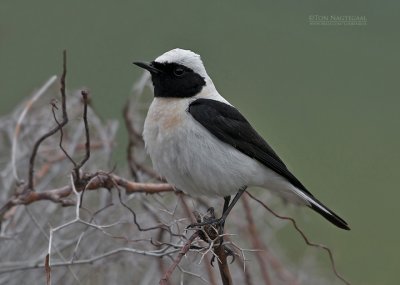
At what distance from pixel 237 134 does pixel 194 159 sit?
0.32 m

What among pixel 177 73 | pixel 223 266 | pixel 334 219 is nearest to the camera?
pixel 223 266

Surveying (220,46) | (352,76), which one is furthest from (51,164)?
(352,76)

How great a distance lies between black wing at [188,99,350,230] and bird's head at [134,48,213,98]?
0.48 ft

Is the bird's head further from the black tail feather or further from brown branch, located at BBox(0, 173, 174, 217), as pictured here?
the black tail feather

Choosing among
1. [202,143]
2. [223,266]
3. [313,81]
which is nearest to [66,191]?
[202,143]

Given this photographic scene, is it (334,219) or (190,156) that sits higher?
(190,156)

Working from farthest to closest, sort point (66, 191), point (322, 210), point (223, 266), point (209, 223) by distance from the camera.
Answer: point (322, 210) → point (66, 191) → point (209, 223) → point (223, 266)

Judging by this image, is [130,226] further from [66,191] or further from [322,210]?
[322,210]

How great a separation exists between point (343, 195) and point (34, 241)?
444cm

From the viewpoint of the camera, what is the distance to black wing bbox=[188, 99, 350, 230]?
14.2 feet

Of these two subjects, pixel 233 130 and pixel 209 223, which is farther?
pixel 233 130

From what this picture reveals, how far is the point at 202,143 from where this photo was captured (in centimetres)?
424

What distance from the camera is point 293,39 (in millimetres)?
10805

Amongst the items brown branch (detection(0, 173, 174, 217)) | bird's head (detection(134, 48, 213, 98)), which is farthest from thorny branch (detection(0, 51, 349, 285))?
bird's head (detection(134, 48, 213, 98))
